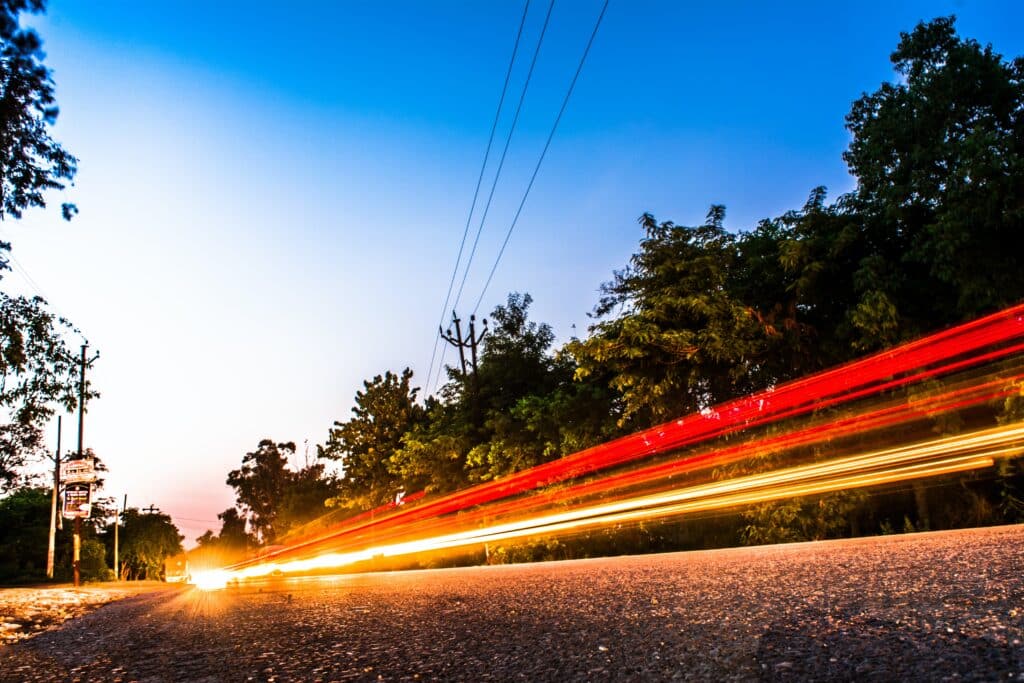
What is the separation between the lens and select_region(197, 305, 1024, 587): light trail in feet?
42.1

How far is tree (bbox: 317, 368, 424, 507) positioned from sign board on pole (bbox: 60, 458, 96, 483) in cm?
1365

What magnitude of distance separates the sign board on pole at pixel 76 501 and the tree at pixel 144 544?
62.1 m

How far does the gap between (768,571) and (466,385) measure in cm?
2294

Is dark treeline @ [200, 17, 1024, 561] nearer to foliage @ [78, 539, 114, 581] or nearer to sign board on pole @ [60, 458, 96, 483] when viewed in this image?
sign board on pole @ [60, 458, 96, 483]

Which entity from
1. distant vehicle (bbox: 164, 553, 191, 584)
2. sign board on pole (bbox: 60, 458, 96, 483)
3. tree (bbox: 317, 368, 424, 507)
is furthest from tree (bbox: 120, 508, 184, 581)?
sign board on pole (bbox: 60, 458, 96, 483)

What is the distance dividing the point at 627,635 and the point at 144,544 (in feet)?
296

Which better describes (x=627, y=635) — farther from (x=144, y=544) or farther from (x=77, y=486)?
(x=144, y=544)

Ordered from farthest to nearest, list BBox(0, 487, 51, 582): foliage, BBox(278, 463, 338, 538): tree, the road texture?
BBox(278, 463, 338, 538): tree < BBox(0, 487, 51, 582): foliage < the road texture

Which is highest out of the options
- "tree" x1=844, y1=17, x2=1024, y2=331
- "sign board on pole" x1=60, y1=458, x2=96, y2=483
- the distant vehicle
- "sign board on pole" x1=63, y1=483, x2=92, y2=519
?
"tree" x1=844, y1=17, x2=1024, y2=331

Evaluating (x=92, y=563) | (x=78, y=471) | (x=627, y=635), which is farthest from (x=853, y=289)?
(x=92, y=563)

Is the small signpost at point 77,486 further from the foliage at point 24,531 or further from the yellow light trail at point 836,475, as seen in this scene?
the foliage at point 24,531

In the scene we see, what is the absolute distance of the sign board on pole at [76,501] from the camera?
68.0ft

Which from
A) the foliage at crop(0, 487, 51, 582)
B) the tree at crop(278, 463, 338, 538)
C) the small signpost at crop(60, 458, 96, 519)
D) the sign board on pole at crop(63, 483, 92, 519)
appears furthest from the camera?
the tree at crop(278, 463, 338, 538)

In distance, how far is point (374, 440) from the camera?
33.3 m
